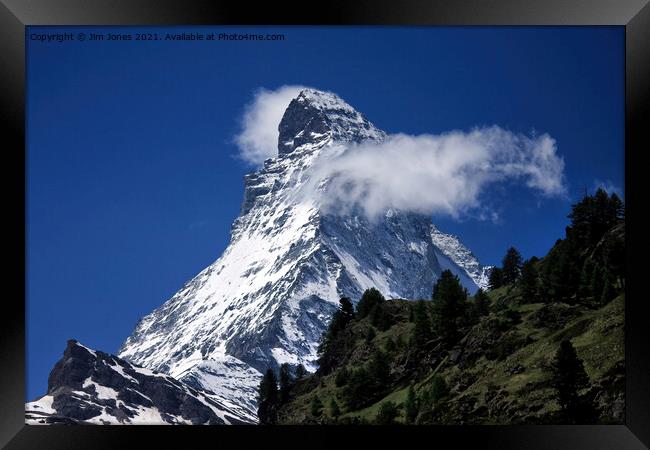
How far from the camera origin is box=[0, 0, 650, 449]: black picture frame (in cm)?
2072

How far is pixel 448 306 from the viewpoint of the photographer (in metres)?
85.4

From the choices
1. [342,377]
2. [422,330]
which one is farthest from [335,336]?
[422,330]

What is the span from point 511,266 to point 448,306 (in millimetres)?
14354

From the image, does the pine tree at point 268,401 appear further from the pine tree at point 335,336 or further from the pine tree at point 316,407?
the pine tree at point 316,407

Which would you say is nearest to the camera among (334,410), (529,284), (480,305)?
(529,284)

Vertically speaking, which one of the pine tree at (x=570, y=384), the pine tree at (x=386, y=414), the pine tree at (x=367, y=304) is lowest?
the pine tree at (x=570, y=384)

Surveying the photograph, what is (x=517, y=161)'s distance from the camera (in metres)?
174

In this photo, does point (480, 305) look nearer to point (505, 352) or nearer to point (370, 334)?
point (505, 352)

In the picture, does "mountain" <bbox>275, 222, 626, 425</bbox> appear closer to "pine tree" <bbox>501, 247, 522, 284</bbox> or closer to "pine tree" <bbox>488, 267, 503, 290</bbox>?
"pine tree" <bbox>501, 247, 522, 284</bbox>

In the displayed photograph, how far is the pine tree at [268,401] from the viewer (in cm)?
11007
